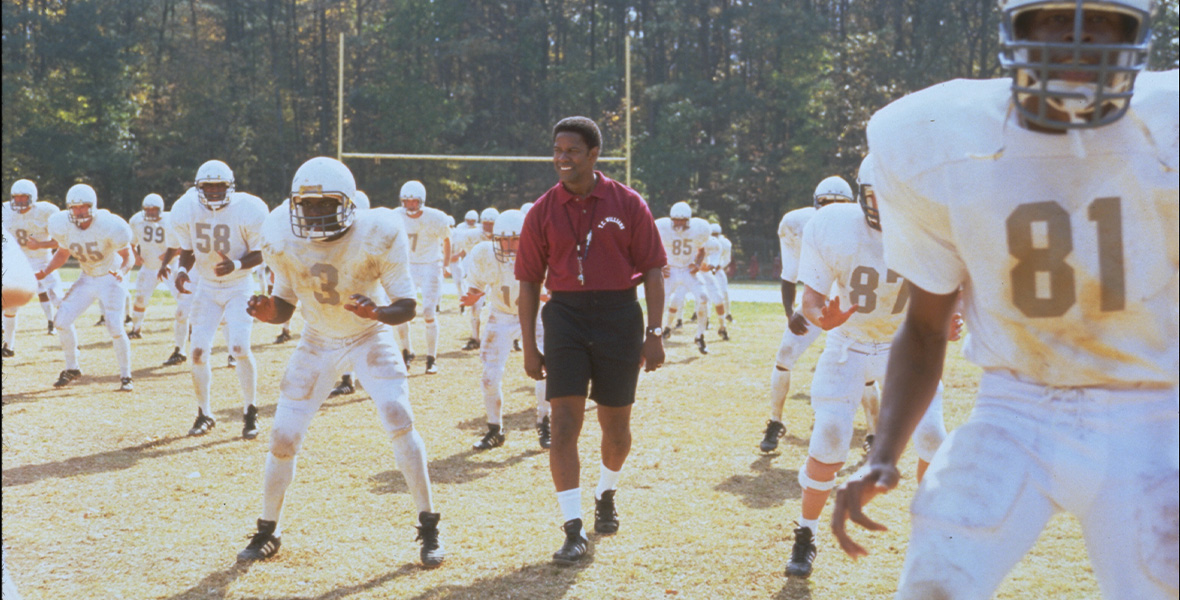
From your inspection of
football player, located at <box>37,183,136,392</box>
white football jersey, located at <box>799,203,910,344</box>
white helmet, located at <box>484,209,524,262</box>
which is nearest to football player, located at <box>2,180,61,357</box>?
football player, located at <box>37,183,136,392</box>

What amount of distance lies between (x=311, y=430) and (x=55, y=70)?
40.5 m

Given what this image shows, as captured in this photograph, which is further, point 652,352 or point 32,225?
point 32,225

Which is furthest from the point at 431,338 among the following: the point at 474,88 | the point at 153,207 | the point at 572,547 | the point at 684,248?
the point at 474,88

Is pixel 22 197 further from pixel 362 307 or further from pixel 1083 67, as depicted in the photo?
pixel 1083 67

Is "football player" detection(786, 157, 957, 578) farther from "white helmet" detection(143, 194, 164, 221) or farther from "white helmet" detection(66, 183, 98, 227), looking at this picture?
"white helmet" detection(143, 194, 164, 221)

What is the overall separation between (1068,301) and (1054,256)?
0.10m

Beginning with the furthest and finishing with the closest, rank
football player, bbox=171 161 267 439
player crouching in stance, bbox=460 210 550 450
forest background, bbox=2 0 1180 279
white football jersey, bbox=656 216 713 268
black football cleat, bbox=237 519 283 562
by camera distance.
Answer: forest background, bbox=2 0 1180 279 → white football jersey, bbox=656 216 713 268 → football player, bbox=171 161 267 439 → player crouching in stance, bbox=460 210 550 450 → black football cleat, bbox=237 519 283 562

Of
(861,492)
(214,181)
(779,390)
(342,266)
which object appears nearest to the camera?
(861,492)

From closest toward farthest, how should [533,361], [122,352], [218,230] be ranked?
[533,361]
[218,230]
[122,352]

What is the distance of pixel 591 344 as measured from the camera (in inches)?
219

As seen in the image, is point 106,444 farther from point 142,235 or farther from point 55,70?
point 55,70

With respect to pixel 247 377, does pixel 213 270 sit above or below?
above

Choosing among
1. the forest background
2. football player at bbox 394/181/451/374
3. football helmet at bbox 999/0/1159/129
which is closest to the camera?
football helmet at bbox 999/0/1159/129

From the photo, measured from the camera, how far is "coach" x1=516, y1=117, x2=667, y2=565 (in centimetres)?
552
